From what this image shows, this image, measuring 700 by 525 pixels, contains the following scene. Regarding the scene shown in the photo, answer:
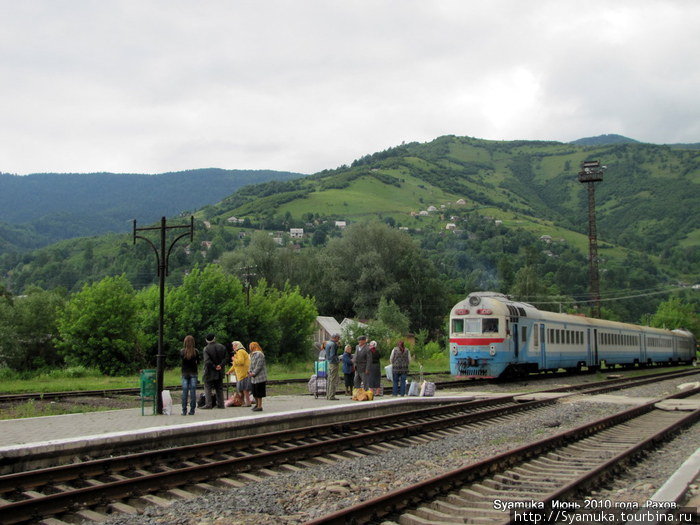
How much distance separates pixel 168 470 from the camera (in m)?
9.74

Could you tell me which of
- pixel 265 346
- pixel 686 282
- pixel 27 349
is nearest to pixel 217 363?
pixel 265 346

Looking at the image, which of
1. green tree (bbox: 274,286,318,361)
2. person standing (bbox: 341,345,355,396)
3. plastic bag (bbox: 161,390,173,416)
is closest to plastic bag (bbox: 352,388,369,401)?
person standing (bbox: 341,345,355,396)

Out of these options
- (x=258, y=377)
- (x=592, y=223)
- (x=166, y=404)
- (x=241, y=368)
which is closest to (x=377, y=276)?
(x=592, y=223)

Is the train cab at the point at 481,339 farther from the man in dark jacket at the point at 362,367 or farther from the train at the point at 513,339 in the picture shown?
the man in dark jacket at the point at 362,367

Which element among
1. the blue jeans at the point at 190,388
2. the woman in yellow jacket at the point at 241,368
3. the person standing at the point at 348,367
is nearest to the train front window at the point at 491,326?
the person standing at the point at 348,367

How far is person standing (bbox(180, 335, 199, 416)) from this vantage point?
1488 centimetres

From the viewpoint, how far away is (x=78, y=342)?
44.1 m

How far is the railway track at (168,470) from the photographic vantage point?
7.74m

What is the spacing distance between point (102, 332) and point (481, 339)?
25.9 metres

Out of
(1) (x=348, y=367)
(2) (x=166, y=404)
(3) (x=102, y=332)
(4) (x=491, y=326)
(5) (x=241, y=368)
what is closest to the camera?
(2) (x=166, y=404)

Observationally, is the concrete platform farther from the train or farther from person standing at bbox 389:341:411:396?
the train

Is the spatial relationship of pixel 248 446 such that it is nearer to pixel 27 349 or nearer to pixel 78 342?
pixel 78 342

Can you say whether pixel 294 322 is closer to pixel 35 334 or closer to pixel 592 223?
pixel 35 334

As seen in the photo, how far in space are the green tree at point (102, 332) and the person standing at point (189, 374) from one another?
97.8ft
